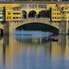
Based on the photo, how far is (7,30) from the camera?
65.7 metres

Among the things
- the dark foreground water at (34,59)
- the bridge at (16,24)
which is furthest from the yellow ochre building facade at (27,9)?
the dark foreground water at (34,59)

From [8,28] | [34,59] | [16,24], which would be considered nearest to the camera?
[34,59]

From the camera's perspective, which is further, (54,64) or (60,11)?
(60,11)

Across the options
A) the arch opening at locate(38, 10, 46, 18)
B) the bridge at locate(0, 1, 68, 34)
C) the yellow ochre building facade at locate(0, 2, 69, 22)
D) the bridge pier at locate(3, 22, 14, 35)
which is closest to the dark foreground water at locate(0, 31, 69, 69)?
the bridge pier at locate(3, 22, 14, 35)

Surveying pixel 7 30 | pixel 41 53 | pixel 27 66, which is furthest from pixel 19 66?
pixel 7 30

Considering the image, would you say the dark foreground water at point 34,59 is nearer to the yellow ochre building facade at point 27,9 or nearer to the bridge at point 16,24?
the bridge at point 16,24

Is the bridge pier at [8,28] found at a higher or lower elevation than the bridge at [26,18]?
lower

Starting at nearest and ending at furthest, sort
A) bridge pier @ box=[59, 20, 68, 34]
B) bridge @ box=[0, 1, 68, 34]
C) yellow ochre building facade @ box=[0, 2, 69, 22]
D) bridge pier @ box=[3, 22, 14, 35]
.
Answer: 1. bridge pier @ box=[3, 22, 14, 35]
2. bridge @ box=[0, 1, 68, 34]
3. bridge pier @ box=[59, 20, 68, 34]
4. yellow ochre building facade @ box=[0, 2, 69, 22]

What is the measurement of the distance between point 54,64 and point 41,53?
22.7 ft

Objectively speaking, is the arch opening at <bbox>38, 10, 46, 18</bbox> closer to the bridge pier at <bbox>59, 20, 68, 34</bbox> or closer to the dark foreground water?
A: the bridge pier at <bbox>59, 20, 68, 34</bbox>

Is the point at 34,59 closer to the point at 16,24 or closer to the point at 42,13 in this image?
the point at 16,24

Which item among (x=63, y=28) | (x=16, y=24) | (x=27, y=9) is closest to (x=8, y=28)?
(x=16, y=24)

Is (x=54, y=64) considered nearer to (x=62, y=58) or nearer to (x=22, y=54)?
(x=62, y=58)

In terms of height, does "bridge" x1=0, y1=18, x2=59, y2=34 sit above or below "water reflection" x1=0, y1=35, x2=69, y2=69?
above
